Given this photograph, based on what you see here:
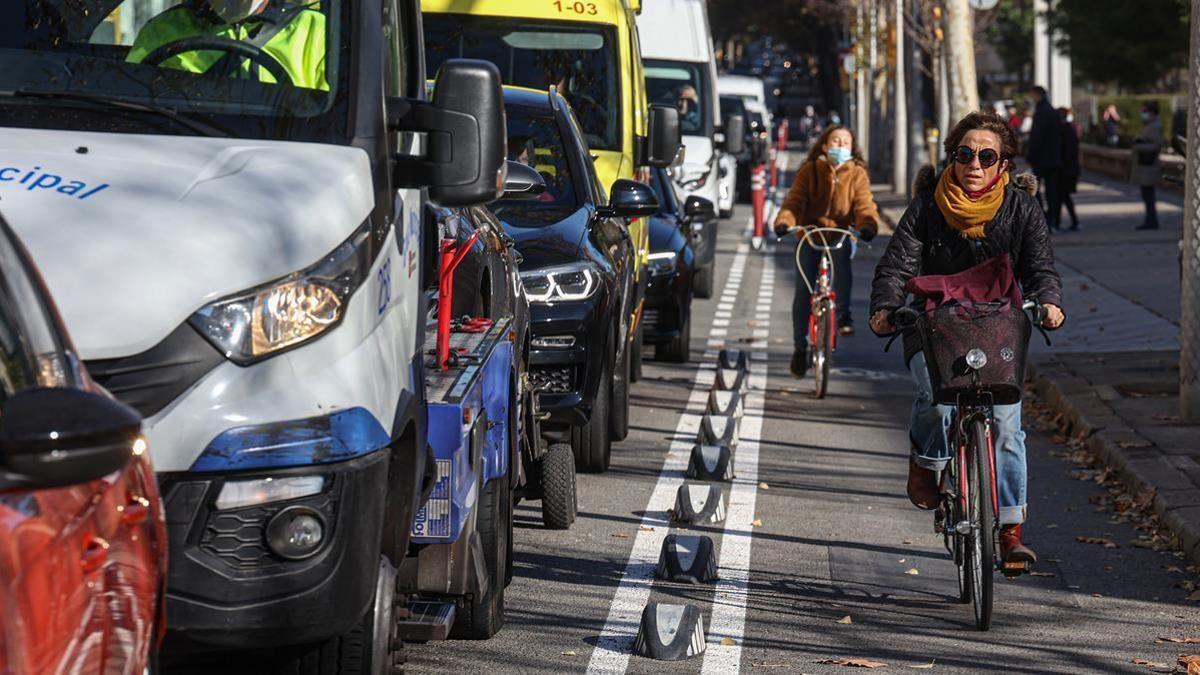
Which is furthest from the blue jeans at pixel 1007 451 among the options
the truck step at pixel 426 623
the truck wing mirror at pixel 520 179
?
the truck step at pixel 426 623

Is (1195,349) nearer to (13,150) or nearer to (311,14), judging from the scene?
(311,14)

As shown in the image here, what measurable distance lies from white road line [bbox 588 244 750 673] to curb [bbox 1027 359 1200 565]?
216cm

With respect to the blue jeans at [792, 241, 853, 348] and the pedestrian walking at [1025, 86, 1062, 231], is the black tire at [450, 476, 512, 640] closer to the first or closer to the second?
the blue jeans at [792, 241, 853, 348]

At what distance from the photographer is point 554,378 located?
9938 mm

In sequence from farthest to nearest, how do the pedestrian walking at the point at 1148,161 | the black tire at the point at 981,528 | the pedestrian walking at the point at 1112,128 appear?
the pedestrian walking at the point at 1112,128, the pedestrian walking at the point at 1148,161, the black tire at the point at 981,528

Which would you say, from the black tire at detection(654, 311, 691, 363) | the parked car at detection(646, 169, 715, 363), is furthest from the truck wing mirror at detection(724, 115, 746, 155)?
the black tire at detection(654, 311, 691, 363)

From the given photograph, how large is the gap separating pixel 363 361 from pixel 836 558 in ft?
13.8

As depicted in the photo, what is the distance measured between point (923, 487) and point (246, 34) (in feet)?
11.3

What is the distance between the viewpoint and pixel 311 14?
224 inches

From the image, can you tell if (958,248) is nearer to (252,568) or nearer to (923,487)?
(923,487)

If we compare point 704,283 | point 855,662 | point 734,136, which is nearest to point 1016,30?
point 734,136

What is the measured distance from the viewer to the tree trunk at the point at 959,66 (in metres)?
30.5

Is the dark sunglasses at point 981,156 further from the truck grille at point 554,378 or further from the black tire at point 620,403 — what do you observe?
the black tire at point 620,403

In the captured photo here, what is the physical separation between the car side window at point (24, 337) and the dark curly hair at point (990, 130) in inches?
184
